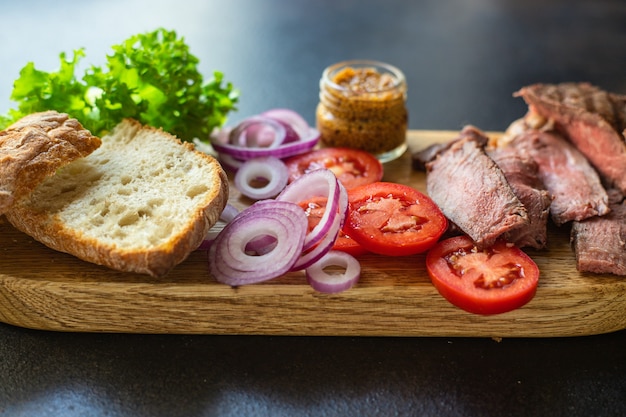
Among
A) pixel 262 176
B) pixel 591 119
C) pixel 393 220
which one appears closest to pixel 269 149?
pixel 262 176

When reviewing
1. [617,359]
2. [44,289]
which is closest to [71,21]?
[44,289]

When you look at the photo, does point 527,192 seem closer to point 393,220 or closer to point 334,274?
point 393,220

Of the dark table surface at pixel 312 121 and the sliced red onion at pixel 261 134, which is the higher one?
the sliced red onion at pixel 261 134

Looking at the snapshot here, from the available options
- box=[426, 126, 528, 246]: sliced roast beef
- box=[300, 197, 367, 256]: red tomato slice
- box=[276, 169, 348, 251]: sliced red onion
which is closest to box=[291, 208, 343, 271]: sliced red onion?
box=[276, 169, 348, 251]: sliced red onion

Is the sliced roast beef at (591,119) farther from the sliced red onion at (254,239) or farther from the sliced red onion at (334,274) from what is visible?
the sliced red onion at (254,239)

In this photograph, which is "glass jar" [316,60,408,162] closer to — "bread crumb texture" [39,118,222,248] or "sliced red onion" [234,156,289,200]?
"sliced red onion" [234,156,289,200]

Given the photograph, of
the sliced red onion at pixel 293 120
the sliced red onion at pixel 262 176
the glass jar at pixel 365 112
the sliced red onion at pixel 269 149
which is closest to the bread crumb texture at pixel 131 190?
the sliced red onion at pixel 262 176
